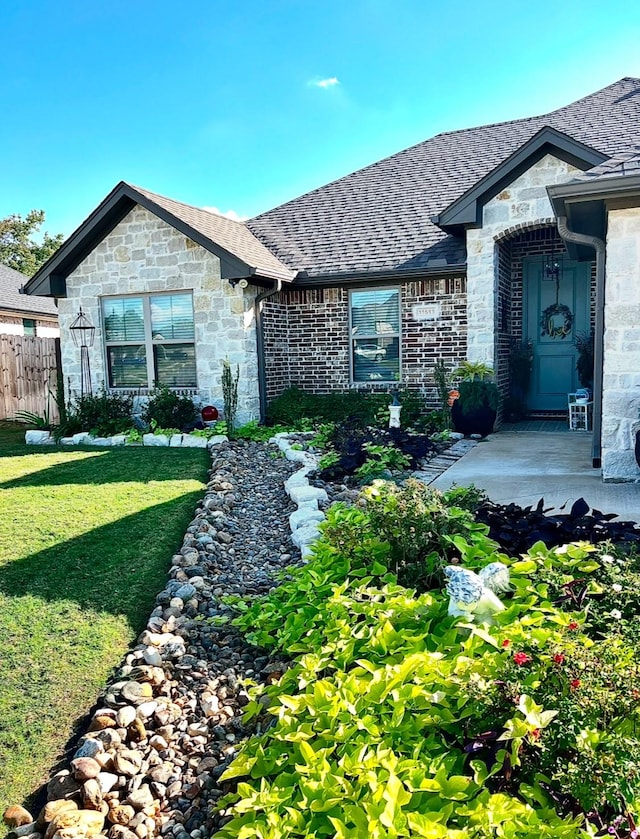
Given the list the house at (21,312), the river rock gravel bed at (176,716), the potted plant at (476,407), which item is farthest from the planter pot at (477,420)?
the house at (21,312)

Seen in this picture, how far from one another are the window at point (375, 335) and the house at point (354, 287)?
0.7 inches

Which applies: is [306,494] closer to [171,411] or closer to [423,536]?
[423,536]

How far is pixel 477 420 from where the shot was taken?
8.95 m

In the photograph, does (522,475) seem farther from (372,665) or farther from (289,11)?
(289,11)

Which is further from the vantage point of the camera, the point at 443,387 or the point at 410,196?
the point at 410,196

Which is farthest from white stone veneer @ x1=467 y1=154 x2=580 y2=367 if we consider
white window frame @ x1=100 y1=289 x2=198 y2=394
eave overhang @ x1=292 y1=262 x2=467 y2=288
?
white window frame @ x1=100 y1=289 x2=198 y2=394

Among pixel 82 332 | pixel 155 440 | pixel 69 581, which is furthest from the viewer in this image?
pixel 82 332

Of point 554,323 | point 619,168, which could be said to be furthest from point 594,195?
point 554,323

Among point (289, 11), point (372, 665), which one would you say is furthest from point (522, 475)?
point (289, 11)

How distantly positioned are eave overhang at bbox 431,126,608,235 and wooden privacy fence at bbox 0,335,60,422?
28.9 ft

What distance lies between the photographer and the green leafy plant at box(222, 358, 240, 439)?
9.85 metres

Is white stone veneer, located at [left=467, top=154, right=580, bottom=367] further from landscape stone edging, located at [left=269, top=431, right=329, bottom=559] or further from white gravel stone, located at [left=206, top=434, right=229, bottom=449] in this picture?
white gravel stone, located at [left=206, top=434, right=229, bottom=449]

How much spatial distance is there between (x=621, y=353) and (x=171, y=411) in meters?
6.53

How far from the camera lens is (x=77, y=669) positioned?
10.8 ft
